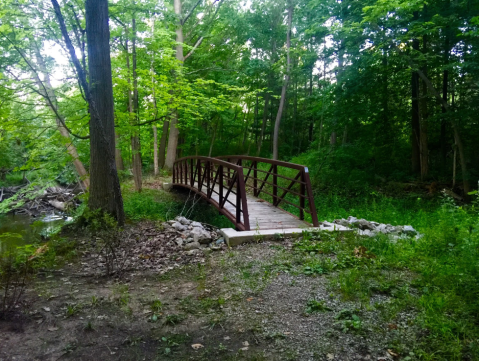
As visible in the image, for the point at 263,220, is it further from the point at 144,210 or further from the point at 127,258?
the point at 144,210

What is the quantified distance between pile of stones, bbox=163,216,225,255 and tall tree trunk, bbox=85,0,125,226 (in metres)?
1.03

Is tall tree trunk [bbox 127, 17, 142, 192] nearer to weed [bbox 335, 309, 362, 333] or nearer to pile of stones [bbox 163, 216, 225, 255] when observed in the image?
pile of stones [bbox 163, 216, 225, 255]

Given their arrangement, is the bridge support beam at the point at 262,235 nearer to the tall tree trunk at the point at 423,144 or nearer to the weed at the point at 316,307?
the weed at the point at 316,307

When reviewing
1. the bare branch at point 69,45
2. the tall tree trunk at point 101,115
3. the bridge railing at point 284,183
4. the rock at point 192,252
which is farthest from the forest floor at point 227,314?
the bare branch at point 69,45

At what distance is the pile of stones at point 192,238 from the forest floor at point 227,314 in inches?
36.8

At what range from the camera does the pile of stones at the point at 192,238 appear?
5332mm

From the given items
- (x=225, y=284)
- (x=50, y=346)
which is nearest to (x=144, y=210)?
(x=225, y=284)

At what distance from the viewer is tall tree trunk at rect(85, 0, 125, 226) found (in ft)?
18.7

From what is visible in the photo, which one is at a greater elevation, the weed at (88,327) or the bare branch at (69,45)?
the bare branch at (69,45)

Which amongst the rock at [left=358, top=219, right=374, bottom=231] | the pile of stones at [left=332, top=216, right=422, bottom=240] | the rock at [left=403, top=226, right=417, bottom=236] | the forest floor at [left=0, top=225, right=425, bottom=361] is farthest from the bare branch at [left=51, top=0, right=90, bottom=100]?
the rock at [left=403, top=226, right=417, bottom=236]

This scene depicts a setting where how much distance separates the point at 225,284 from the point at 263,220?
279 cm

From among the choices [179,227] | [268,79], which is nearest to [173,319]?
[179,227]

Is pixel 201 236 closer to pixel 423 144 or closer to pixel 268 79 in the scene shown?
pixel 423 144

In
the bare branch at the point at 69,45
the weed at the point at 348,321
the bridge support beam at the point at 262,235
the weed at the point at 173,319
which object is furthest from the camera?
the bridge support beam at the point at 262,235
